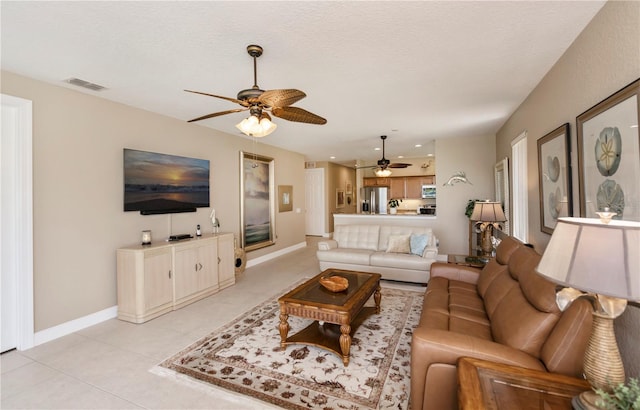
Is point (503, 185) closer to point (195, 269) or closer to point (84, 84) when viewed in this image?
point (195, 269)

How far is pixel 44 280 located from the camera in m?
2.95

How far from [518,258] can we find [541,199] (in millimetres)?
1059

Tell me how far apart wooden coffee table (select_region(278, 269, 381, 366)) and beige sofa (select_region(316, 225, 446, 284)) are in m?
1.57

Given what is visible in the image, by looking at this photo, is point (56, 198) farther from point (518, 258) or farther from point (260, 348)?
point (518, 258)

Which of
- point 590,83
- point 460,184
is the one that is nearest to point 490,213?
point 590,83

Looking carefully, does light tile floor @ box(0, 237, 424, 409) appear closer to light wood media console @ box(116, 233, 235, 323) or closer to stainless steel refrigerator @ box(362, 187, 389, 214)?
light wood media console @ box(116, 233, 235, 323)

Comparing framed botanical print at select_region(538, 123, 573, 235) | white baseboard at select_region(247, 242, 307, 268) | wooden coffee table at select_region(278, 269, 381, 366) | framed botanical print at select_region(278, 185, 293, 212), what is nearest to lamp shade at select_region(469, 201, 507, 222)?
framed botanical print at select_region(538, 123, 573, 235)

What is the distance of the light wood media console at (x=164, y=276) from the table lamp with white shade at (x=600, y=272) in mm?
3795

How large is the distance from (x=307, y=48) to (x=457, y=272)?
292 centimetres

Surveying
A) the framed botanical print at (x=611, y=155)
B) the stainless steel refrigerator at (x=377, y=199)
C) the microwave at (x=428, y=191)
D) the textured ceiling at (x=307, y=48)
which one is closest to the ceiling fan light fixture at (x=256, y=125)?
the textured ceiling at (x=307, y=48)

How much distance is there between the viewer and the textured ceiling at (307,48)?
6.13ft

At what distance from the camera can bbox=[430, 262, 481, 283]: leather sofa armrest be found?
3.26 metres

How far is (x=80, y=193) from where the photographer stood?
3238 mm

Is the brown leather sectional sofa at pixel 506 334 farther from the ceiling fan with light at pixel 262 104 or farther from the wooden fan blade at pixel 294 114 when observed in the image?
the wooden fan blade at pixel 294 114
